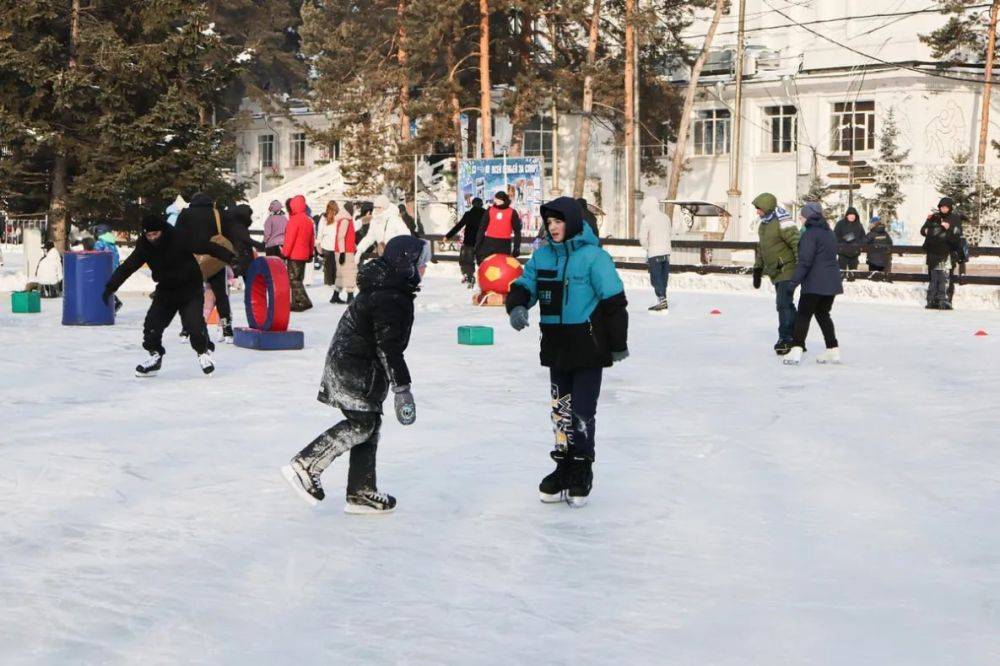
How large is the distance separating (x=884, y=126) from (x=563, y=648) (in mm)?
39874

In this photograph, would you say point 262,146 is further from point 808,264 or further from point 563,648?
point 563,648

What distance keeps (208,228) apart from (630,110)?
3158 cm

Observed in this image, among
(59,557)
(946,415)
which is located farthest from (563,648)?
(946,415)

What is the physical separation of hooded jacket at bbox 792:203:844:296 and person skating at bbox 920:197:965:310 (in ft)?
25.4

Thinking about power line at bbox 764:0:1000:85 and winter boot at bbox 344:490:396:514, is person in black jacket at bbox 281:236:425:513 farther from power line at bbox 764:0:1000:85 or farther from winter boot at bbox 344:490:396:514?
power line at bbox 764:0:1000:85

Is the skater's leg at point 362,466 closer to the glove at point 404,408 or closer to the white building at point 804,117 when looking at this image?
the glove at point 404,408

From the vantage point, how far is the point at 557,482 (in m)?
7.66

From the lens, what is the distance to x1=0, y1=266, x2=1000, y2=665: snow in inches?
207

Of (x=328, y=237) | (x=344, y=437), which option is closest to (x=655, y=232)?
(x=328, y=237)

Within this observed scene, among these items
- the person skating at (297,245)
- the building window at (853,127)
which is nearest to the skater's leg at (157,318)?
the person skating at (297,245)

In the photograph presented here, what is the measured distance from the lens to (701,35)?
2039 inches

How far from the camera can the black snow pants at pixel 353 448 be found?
7.15 meters

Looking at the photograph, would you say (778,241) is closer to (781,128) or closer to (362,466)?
(362,466)

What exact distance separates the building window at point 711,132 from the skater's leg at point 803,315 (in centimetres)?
3522
